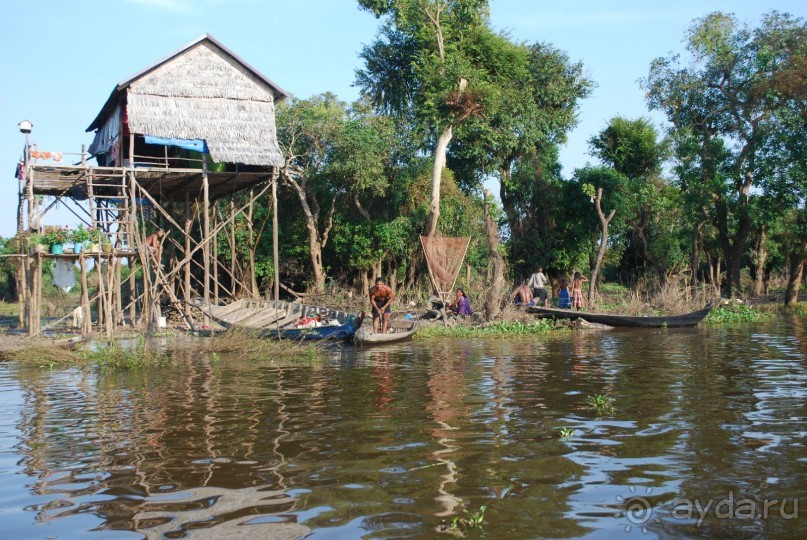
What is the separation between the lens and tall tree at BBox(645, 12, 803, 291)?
1000 inches

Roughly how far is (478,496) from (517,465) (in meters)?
0.82

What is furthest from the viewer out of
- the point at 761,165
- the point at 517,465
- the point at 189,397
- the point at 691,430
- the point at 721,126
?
the point at 721,126

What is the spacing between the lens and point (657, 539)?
445cm

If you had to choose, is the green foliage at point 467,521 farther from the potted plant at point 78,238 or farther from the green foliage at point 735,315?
the green foliage at point 735,315

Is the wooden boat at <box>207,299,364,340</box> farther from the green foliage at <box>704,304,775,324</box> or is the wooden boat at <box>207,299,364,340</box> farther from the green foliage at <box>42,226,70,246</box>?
the green foliage at <box>704,304,775,324</box>

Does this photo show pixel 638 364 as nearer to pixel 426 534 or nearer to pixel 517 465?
pixel 517 465

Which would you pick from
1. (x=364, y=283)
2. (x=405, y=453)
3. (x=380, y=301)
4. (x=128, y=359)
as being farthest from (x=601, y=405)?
(x=364, y=283)

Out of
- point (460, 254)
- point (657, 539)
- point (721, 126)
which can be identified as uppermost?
point (721, 126)

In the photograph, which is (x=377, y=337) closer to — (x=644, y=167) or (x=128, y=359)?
(x=128, y=359)

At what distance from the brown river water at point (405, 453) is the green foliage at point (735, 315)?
10707 mm

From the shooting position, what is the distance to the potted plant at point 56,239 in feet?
54.3

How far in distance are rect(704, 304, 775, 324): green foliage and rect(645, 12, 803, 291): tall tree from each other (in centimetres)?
398

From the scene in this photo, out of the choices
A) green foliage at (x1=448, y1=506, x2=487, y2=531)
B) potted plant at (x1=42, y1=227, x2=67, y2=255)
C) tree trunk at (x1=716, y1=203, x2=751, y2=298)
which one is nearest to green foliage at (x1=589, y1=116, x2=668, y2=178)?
tree trunk at (x1=716, y1=203, x2=751, y2=298)

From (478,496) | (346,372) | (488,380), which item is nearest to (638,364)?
(488,380)
